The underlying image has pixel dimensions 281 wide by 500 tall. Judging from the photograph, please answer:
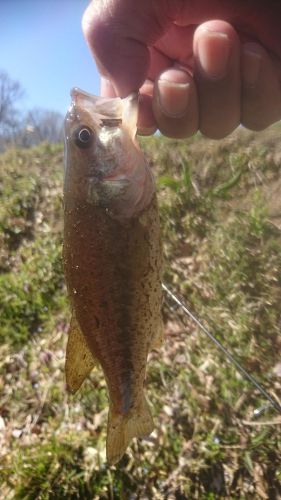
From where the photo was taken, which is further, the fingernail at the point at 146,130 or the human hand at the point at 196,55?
the fingernail at the point at 146,130

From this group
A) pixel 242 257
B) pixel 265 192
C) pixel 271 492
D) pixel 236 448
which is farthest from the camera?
pixel 265 192

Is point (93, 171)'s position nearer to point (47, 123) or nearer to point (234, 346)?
point (234, 346)

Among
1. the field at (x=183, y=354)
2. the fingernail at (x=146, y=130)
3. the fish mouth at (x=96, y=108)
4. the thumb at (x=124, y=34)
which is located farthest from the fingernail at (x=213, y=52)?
the field at (x=183, y=354)

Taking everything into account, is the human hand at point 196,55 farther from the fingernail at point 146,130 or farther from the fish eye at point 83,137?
the fish eye at point 83,137

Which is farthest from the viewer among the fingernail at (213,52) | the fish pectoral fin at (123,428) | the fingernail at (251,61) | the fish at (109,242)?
the fingernail at (251,61)

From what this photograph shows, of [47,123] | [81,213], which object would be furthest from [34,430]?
[47,123]

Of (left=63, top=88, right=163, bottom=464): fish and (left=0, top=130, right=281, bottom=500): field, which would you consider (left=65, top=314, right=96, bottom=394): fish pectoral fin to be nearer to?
(left=63, top=88, right=163, bottom=464): fish
